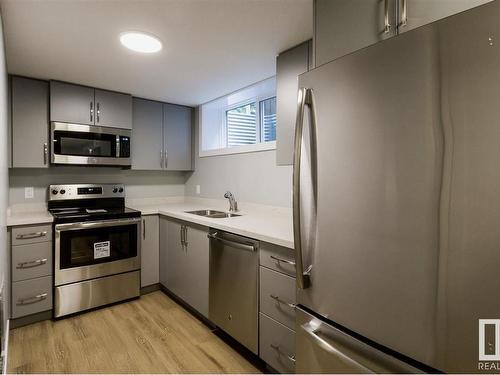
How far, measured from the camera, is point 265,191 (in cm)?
264

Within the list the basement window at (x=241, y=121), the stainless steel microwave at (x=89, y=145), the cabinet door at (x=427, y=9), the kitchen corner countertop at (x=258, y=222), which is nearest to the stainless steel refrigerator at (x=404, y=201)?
the cabinet door at (x=427, y=9)

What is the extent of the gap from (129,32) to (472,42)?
182 cm

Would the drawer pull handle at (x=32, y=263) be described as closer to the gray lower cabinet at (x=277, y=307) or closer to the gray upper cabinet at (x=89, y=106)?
the gray upper cabinet at (x=89, y=106)

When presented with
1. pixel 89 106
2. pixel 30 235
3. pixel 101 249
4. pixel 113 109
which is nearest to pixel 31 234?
pixel 30 235

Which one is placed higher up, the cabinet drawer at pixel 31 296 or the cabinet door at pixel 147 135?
the cabinet door at pixel 147 135

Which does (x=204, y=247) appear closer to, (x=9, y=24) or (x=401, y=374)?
(x=401, y=374)

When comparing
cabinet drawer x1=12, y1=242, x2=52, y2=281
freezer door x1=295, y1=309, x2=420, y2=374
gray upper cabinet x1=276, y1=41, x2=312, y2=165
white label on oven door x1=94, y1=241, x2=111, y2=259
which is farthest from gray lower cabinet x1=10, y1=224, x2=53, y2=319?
freezer door x1=295, y1=309, x2=420, y2=374

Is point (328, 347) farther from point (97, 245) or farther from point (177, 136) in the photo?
point (177, 136)

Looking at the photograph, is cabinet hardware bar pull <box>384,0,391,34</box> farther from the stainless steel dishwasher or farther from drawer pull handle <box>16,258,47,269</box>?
drawer pull handle <box>16,258,47,269</box>

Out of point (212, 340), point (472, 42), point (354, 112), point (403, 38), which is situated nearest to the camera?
point (472, 42)

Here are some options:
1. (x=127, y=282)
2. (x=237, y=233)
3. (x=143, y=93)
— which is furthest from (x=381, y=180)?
(x=143, y=93)

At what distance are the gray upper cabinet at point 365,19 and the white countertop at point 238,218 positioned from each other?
1.00 m

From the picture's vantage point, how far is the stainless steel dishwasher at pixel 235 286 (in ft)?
5.92

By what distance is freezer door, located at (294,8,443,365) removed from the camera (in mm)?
842
